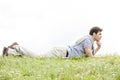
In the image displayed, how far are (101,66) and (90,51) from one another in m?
4.20

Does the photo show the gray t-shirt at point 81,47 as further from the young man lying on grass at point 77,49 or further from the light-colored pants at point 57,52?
the light-colored pants at point 57,52

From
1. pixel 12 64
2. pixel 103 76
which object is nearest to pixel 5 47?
pixel 12 64

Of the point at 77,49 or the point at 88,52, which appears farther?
the point at 77,49

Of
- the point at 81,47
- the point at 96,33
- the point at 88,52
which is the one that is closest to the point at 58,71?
the point at 88,52

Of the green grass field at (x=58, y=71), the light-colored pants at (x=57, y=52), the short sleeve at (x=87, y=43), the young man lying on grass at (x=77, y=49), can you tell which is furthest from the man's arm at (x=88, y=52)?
the green grass field at (x=58, y=71)

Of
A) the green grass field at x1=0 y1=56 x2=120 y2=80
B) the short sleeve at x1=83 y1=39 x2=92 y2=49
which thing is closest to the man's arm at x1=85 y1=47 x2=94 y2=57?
the short sleeve at x1=83 y1=39 x2=92 y2=49

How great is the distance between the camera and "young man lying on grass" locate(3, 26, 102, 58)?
14969mm

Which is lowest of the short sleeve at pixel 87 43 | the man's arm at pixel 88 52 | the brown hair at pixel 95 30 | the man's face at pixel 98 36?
the man's arm at pixel 88 52

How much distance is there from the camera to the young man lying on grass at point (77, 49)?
1497cm

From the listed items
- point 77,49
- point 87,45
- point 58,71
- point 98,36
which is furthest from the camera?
point 98,36

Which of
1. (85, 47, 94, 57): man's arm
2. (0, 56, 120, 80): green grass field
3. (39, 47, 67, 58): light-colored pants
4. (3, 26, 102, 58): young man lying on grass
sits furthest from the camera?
(39, 47, 67, 58): light-colored pants

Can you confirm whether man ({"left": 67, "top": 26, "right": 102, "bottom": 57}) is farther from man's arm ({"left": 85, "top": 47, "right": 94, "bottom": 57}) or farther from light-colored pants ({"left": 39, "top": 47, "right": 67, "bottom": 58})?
light-colored pants ({"left": 39, "top": 47, "right": 67, "bottom": 58})

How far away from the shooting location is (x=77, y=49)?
15.2 metres

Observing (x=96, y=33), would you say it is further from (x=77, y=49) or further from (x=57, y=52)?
(x=57, y=52)
